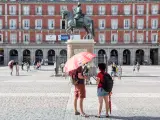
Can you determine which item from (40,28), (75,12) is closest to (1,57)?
(40,28)

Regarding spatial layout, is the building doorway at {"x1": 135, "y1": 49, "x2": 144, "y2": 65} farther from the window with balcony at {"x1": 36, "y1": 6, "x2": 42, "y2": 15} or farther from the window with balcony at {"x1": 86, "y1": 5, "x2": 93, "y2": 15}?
the window with balcony at {"x1": 36, "y1": 6, "x2": 42, "y2": 15}

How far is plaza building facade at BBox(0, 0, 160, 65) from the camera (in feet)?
256

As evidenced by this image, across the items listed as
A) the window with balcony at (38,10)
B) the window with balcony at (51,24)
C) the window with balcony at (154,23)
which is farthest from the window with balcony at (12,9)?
the window with balcony at (154,23)

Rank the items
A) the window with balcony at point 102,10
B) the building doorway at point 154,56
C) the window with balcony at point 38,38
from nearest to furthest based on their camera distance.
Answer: the window with balcony at point 38,38, the window with balcony at point 102,10, the building doorway at point 154,56

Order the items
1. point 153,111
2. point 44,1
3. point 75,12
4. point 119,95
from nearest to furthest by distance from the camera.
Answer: point 153,111 < point 119,95 < point 75,12 < point 44,1

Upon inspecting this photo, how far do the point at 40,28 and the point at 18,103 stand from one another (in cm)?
6458

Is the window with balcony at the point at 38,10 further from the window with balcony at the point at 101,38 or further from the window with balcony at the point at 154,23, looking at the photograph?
the window with balcony at the point at 154,23

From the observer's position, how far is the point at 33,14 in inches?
3088

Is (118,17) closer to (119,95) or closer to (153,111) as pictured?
(119,95)

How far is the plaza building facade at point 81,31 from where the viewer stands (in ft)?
256

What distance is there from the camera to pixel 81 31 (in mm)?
78250

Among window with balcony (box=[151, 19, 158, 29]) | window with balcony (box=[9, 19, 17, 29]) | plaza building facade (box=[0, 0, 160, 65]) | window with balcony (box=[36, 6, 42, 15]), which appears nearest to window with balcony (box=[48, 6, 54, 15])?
plaza building facade (box=[0, 0, 160, 65])

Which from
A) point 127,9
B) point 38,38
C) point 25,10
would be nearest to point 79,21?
point 38,38

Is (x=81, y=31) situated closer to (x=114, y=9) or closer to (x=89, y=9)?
(x=89, y=9)
